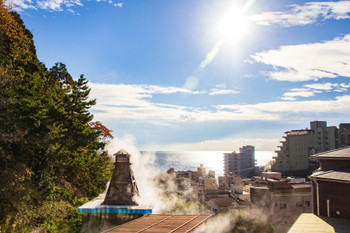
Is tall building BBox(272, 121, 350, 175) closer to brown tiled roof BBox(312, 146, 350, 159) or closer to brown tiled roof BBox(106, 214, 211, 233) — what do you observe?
brown tiled roof BBox(312, 146, 350, 159)

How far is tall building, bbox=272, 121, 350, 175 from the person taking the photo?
6394 centimetres

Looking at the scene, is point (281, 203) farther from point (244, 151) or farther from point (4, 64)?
point (244, 151)

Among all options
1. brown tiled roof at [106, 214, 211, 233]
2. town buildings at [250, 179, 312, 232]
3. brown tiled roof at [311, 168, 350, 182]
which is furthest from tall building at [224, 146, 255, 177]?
brown tiled roof at [106, 214, 211, 233]

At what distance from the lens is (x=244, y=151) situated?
104750mm

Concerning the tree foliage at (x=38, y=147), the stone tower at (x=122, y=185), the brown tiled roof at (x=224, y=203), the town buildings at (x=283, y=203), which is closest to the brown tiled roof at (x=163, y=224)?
the stone tower at (x=122, y=185)

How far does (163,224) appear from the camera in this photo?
9.13 m

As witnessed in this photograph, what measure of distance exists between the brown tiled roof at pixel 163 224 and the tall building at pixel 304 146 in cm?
6448

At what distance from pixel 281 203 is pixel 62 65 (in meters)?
26.7

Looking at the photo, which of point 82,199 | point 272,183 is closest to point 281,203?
point 272,183

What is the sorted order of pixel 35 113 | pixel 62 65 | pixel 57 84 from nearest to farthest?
pixel 35 113, pixel 57 84, pixel 62 65

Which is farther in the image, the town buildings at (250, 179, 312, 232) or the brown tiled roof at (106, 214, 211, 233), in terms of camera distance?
the town buildings at (250, 179, 312, 232)

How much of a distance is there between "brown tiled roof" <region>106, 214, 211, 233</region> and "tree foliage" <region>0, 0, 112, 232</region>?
5.76 metres

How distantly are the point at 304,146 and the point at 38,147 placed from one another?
6856 centimetres

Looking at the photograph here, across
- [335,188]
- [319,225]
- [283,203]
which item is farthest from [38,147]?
[283,203]
